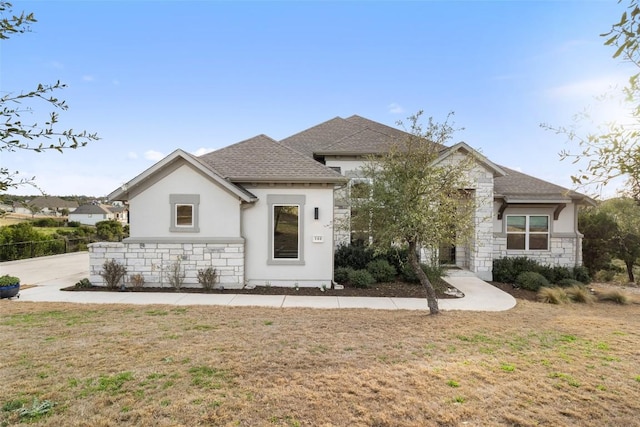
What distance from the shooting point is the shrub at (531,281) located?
38.7 ft

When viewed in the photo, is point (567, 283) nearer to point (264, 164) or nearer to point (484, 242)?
point (484, 242)

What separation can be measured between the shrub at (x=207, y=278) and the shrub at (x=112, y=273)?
268cm

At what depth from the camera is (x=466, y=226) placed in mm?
7832

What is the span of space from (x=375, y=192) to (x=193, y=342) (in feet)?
17.5

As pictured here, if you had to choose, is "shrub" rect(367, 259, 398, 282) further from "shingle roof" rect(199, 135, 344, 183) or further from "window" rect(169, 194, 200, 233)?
"window" rect(169, 194, 200, 233)

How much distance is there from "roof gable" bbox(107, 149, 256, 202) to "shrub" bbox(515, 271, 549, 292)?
1102 cm

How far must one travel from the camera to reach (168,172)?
10.6m

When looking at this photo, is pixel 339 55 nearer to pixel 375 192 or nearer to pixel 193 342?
pixel 375 192

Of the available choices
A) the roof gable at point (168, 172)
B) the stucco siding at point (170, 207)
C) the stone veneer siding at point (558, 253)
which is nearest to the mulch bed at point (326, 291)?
the stucco siding at point (170, 207)

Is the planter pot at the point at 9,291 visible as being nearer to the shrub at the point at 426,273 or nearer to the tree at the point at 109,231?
the shrub at the point at 426,273

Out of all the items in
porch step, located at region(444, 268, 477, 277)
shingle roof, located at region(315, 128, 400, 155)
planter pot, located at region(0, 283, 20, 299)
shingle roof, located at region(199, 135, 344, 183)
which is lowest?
porch step, located at region(444, 268, 477, 277)

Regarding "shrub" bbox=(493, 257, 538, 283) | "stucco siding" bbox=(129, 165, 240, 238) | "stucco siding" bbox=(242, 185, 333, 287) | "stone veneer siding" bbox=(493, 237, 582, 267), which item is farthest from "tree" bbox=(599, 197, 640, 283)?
"stucco siding" bbox=(129, 165, 240, 238)

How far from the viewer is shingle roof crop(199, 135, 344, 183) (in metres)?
10.8

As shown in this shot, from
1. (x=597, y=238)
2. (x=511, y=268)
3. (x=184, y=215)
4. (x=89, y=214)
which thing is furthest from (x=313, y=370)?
(x=89, y=214)
